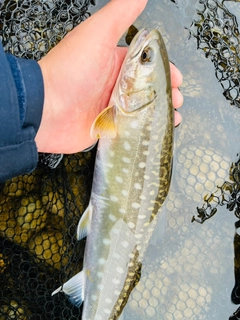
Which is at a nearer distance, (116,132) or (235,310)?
(116,132)

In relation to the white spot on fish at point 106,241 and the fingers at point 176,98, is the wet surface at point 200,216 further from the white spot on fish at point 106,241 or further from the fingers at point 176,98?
the white spot on fish at point 106,241

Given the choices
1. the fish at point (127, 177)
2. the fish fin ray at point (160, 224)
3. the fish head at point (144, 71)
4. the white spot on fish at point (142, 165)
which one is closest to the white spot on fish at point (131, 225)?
the fish at point (127, 177)

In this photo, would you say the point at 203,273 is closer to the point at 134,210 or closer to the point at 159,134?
the point at 134,210

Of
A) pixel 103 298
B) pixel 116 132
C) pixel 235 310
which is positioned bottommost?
pixel 235 310

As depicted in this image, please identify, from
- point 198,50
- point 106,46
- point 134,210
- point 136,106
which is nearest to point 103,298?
point 134,210

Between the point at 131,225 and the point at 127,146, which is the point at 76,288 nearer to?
the point at 131,225

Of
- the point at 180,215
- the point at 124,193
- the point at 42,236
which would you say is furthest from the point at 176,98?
the point at 42,236

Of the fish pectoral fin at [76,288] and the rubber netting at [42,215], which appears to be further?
the rubber netting at [42,215]
